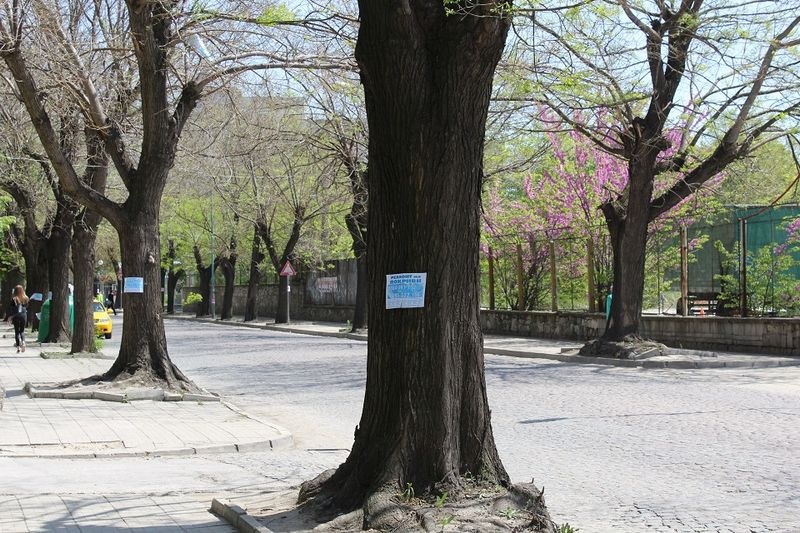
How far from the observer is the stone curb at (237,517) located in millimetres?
5840

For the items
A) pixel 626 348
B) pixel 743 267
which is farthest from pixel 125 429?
pixel 743 267

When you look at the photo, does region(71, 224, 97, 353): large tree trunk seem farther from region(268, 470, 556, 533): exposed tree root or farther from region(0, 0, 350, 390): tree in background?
region(268, 470, 556, 533): exposed tree root

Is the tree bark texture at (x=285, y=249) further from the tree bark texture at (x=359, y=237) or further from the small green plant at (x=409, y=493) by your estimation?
the small green plant at (x=409, y=493)

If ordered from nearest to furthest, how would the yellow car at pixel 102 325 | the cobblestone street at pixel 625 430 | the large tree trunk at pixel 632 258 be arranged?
the cobblestone street at pixel 625 430, the large tree trunk at pixel 632 258, the yellow car at pixel 102 325

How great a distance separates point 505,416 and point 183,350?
16285mm

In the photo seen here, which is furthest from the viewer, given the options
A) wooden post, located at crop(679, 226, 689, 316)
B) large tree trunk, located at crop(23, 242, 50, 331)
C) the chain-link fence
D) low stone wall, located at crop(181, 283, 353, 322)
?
low stone wall, located at crop(181, 283, 353, 322)

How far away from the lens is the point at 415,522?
5.47 meters

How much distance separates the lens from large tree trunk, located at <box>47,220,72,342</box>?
1014 inches

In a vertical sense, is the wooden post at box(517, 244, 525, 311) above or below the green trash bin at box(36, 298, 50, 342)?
above

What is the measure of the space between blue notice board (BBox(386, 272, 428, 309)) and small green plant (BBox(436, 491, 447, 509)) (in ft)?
3.97

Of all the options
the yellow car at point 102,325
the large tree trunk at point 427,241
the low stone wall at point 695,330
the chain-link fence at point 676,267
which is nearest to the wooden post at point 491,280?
the chain-link fence at point 676,267

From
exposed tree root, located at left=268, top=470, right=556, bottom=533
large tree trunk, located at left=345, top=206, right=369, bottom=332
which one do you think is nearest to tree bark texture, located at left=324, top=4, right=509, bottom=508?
exposed tree root, located at left=268, top=470, right=556, bottom=533

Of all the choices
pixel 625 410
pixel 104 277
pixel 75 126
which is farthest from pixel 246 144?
pixel 104 277

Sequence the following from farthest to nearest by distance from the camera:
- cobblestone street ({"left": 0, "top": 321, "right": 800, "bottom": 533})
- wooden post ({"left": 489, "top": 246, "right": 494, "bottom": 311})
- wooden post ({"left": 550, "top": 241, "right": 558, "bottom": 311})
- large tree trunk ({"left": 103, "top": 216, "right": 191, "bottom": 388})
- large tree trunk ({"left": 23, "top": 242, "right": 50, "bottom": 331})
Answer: large tree trunk ({"left": 23, "top": 242, "right": 50, "bottom": 331})
wooden post ({"left": 489, "top": 246, "right": 494, "bottom": 311})
wooden post ({"left": 550, "top": 241, "right": 558, "bottom": 311})
large tree trunk ({"left": 103, "top": 216, "right": 191, "bottom": 388})
cobblestone street ({"left": 0, "top": 321, "right": 800, "bottom": 533})
